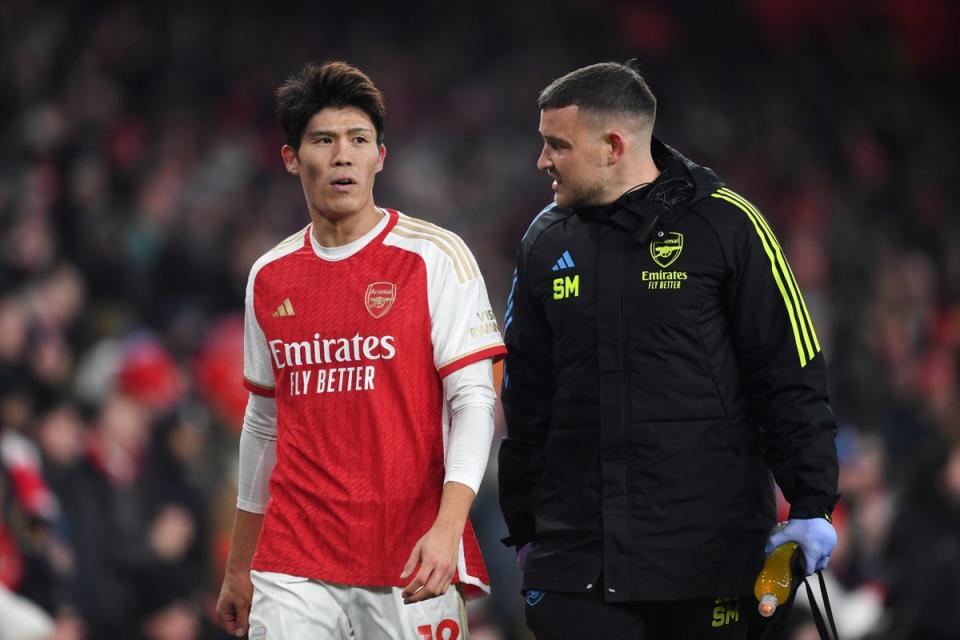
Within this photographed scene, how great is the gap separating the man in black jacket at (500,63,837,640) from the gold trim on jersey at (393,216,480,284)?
28 cm

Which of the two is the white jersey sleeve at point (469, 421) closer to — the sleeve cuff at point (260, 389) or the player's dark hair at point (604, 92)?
the sleeve cuff at point (260, 389)

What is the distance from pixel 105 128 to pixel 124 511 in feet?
19.0

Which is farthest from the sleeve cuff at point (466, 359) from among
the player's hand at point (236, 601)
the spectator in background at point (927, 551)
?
the spectator in background at point (927, 551)

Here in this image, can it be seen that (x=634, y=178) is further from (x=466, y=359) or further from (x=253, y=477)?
(x=253, y=477)

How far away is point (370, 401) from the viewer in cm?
426

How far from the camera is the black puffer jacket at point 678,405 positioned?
4.27 metres

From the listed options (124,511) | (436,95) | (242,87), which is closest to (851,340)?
(436,95)

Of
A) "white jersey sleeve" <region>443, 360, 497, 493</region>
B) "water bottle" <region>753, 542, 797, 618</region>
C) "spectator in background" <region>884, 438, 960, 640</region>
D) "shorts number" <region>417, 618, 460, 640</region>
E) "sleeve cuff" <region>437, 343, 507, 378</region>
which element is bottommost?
"spectator in background" <region>884, 438, 960, 640</region>

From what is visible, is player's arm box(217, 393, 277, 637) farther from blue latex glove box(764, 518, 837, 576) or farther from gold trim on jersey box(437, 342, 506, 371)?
blue latex glove box(764, 518, 837, 576)

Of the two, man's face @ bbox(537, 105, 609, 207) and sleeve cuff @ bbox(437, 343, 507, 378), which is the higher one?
man's face @ bbox(537, 105, 609, 207)

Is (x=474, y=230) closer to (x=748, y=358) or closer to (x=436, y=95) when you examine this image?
(x=436, y=95)

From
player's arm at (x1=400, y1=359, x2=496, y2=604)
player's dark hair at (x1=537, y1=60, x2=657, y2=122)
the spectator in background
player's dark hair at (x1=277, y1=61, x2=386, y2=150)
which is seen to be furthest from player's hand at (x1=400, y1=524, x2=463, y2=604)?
the spectator in background

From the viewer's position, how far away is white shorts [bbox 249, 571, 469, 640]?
420cm

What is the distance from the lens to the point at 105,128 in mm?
13172
